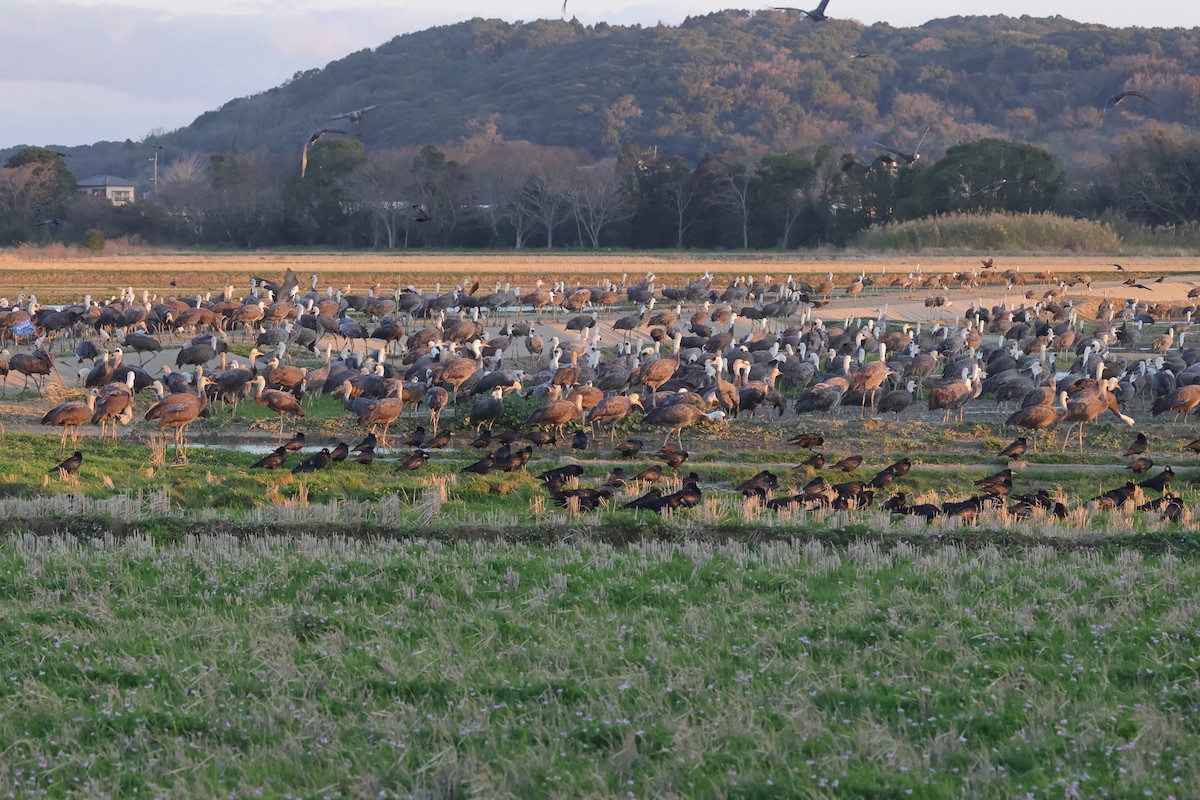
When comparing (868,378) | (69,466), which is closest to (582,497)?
(69,466)

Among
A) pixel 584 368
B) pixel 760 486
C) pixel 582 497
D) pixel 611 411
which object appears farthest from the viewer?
pixel 584 368

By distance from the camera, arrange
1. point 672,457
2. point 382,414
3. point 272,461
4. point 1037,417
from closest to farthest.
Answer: point 272,461 → point 672,457 → point 382,414 → point 1037,417

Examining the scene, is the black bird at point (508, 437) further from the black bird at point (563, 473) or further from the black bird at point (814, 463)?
the black bird at point (814, 463)

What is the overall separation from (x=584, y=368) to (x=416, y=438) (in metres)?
4.96

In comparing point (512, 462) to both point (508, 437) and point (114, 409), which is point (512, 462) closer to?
point (508, 437)

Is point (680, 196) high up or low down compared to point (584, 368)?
up

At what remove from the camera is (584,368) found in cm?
2378

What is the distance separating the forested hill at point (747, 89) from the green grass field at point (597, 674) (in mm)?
108681

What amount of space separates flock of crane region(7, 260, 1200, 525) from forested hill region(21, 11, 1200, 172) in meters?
84.0

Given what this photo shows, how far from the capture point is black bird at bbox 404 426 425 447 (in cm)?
1930

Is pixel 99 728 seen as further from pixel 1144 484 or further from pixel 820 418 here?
pixel 820 418

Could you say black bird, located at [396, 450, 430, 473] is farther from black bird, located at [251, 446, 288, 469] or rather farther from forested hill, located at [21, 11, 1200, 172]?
forested hill, located at [21, 11, 1200, 172]

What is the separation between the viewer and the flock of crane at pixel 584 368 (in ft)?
65.9

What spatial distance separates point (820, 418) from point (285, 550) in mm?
12495
